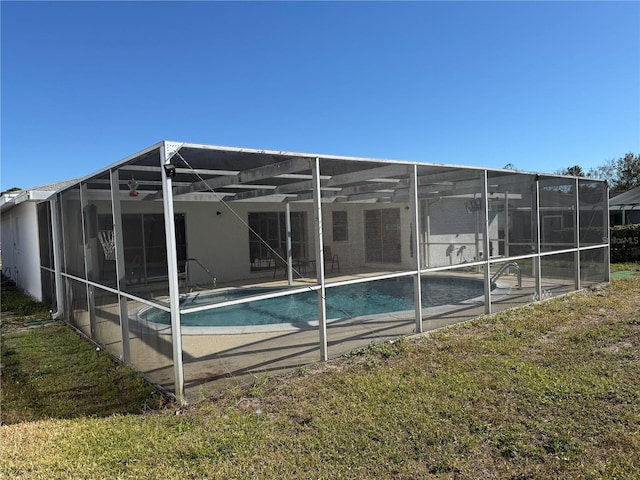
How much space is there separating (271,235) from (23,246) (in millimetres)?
6436

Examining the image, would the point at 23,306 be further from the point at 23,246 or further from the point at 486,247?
the point at 486,247

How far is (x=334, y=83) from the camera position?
51.2ft

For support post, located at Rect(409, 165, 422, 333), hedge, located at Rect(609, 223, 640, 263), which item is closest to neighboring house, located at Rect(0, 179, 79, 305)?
support post, located at Rect(409, 165, 422, 333)

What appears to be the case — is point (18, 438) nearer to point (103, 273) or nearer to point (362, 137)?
point (103, 273)

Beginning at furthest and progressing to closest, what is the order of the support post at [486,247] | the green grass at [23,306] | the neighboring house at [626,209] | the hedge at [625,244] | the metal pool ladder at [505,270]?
the neighboring house at [626,209] → the hedge at [625,244] → the green grass at [23,306] → the metal pool ladder at [505,270] → the support post at [486,247]

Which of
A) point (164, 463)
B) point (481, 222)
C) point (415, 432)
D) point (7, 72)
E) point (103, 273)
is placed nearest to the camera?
point (164, 463)

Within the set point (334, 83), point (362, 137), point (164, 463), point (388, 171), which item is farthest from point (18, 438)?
point (362, 137)

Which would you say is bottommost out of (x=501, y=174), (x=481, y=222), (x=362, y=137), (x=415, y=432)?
(x=415, y=432)

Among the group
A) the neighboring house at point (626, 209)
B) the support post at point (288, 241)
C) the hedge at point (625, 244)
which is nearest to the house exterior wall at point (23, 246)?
the support post at point (288, 241)

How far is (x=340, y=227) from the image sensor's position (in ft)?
33.0

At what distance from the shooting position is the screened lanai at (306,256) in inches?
167

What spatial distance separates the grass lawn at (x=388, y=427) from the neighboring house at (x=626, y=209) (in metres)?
17.9

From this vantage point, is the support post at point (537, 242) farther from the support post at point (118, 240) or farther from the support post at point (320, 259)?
the support post at point (118, 240)

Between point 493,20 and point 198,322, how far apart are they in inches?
345
